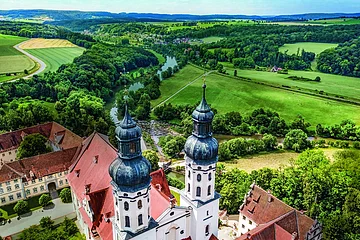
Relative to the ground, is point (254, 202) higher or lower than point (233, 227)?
higher

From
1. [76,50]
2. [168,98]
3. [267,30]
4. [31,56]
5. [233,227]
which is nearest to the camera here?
[233,227]

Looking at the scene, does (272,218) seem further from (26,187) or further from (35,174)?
(26,187)

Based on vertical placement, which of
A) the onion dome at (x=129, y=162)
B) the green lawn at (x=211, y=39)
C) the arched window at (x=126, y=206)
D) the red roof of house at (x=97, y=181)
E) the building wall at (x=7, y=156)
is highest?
the onion dome at (x=129, y=162)

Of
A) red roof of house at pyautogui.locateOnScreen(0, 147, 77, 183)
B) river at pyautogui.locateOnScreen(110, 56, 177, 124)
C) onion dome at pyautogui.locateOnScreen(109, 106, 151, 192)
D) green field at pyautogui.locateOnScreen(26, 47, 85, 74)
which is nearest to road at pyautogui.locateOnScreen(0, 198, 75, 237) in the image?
red roof of house at pyautogui.locateOnScreen(0, 147, 77, 183)

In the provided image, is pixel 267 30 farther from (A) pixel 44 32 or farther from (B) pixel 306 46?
(A) pixel 44 32

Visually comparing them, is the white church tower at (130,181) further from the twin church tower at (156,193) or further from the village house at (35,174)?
the village house at (35,174)

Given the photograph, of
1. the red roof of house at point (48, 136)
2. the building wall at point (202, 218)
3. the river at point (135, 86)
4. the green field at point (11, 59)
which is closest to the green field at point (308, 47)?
the river at point (135, 86)

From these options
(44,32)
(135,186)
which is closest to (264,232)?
(135,186)
